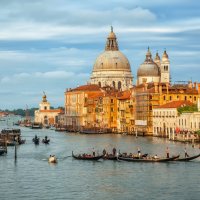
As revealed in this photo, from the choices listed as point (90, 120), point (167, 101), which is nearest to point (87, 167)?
point (167, 101)

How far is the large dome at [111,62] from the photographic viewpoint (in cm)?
14200

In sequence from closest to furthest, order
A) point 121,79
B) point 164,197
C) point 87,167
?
point 164,197
point 87,167
point 121,79

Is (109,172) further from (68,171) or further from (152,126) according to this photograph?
(152,126)

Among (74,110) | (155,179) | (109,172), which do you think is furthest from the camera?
(74,110)

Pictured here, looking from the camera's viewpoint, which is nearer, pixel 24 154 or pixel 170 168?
pixel 170 168

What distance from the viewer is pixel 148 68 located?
417 feet

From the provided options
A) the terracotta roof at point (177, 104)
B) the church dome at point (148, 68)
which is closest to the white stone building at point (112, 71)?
the church dome at point (148, 68)

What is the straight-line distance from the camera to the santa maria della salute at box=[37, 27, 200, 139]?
84625mm

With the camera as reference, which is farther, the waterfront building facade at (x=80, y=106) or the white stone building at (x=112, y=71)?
the white stone building at (x=112, y=71)

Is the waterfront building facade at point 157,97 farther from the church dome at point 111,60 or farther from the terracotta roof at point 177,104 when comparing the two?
the church dome at point 111,60

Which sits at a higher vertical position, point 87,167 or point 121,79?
point 121,79

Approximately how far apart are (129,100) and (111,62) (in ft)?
128

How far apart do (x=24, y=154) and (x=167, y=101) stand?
3517 cm

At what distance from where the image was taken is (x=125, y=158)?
4988cm
